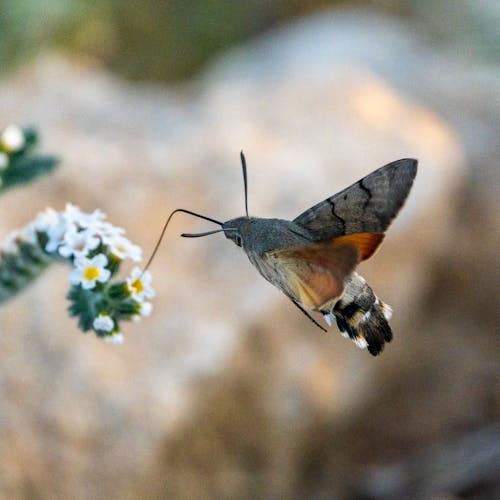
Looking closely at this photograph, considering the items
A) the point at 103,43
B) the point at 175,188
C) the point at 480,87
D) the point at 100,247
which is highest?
the point at 103,43

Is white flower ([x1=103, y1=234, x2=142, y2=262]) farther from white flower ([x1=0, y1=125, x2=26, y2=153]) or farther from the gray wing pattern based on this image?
white flower ([x1=0, y1=125, x2=26, y2=153])

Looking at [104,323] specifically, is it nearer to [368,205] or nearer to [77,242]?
[77,242]

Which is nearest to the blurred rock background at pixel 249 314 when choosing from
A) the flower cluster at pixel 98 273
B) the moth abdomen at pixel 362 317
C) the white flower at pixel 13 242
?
the white flower at pixel 13 242

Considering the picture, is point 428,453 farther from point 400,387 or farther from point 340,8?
point 340,8

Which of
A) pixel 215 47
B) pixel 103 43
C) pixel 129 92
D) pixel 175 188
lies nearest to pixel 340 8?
pixel 215 47

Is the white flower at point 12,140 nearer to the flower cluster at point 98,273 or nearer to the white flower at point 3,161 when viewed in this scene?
the white flower at point 3,161

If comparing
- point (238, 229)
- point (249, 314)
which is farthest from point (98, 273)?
point (249, 314)

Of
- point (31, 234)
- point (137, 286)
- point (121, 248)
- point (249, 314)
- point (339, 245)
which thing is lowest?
point (339, 245)
